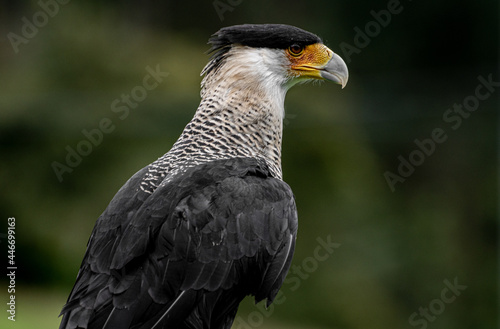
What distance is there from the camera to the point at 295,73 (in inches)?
148

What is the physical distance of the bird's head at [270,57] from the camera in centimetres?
362

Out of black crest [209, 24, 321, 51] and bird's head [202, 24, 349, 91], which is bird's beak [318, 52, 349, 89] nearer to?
bird's head [202, 24, 349, 91]

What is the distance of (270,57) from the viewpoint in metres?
3.68

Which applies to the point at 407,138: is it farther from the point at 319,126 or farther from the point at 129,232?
the point at 129,232

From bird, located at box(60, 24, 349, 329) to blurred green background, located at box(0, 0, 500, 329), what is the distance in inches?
151

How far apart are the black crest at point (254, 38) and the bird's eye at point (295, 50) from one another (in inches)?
0.7

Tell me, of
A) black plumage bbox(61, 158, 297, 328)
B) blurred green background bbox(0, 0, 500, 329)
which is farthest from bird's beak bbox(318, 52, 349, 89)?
blurred green background bbox(0, 0, 500, 329)

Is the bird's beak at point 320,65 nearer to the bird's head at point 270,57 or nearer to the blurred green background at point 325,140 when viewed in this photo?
the bird's head at point 270,57

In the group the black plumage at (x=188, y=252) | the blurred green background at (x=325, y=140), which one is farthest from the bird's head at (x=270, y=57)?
the blurred green background at (x=325, y=140)

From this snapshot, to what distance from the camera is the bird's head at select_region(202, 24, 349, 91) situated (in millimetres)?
3619

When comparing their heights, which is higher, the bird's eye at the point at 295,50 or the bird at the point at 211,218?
the bird's eye at the point at 295,50

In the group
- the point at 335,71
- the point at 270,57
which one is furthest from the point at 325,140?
the point at 270,57

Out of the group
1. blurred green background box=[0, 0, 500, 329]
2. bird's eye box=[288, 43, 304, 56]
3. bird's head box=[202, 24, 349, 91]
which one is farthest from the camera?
blurred green background box=[0, 0, 500, 329]

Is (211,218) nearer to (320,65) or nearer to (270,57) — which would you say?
(270,57)
